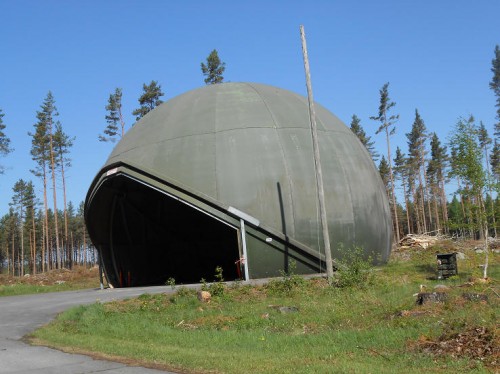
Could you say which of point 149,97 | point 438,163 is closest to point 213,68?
point 149,97

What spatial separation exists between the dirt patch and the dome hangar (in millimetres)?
10803

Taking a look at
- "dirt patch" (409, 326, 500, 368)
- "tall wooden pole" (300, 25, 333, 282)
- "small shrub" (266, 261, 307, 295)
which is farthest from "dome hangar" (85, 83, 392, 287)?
"dirt patch" (409, 326, 500, 368)

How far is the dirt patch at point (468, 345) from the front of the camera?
6484mm

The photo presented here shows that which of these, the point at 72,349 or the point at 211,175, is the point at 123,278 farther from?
the point at 72,349

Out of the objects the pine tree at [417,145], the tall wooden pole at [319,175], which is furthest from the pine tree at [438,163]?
the tall wooden pole at [319,175]

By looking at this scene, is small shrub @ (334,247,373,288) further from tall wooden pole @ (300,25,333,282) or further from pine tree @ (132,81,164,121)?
pine tree @ (132,81,164,121)

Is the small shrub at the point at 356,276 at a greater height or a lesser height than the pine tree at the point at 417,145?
lesser

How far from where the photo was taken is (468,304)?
9.91 meters

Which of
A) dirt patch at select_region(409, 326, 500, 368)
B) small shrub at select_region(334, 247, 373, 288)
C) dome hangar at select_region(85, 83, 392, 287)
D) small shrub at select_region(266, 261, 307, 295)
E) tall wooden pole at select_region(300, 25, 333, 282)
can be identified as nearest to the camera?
dirt patch at select_region(409, 326, 500, 368)

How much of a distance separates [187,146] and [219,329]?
35.2 feet

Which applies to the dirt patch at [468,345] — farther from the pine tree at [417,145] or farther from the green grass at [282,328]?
the pine tree at [417,145]

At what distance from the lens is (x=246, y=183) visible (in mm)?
18750

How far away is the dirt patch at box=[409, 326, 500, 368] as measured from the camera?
6.48 metres

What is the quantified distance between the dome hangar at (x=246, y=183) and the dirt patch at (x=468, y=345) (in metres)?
10.8
